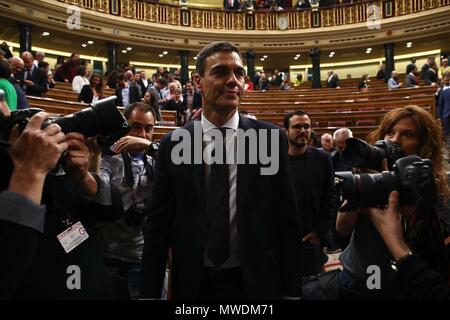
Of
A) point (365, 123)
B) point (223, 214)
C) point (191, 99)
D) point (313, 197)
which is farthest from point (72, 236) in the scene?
point (365, 123)

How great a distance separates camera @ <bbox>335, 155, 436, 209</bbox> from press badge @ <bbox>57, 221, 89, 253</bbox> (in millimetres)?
772

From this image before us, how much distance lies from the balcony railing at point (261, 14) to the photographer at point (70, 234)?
12140 millimetres

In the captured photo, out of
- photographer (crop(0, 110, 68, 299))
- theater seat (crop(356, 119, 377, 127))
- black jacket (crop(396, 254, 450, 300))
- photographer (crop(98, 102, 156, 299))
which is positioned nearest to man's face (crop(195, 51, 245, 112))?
photographer (crop(98, 102, 156, 299))

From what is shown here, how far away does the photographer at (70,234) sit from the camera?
1.09 m

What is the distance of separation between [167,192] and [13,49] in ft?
43.6

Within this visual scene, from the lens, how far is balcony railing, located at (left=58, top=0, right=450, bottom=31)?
12.6m

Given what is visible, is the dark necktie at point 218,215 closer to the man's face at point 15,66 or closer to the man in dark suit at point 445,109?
the man's face at point 15,66


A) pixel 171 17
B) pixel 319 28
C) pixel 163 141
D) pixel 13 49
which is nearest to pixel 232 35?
pixel 171 17

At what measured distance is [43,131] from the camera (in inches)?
35.0

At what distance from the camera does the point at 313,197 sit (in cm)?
244

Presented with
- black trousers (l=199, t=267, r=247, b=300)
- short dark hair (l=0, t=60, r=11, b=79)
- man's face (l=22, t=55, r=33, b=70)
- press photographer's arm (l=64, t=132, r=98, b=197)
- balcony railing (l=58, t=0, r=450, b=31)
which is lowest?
black trousers (l=199, t=267, r=247, b=300)

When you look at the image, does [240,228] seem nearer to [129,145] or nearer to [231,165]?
[231,165]

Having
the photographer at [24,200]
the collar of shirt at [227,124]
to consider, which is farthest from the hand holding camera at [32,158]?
the collar of shirt at [227,124]

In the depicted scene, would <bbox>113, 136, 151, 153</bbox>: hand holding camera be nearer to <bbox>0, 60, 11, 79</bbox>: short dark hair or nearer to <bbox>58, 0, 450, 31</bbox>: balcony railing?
<bbox>0, 60, 11, 79</bbox>: short dark hair
